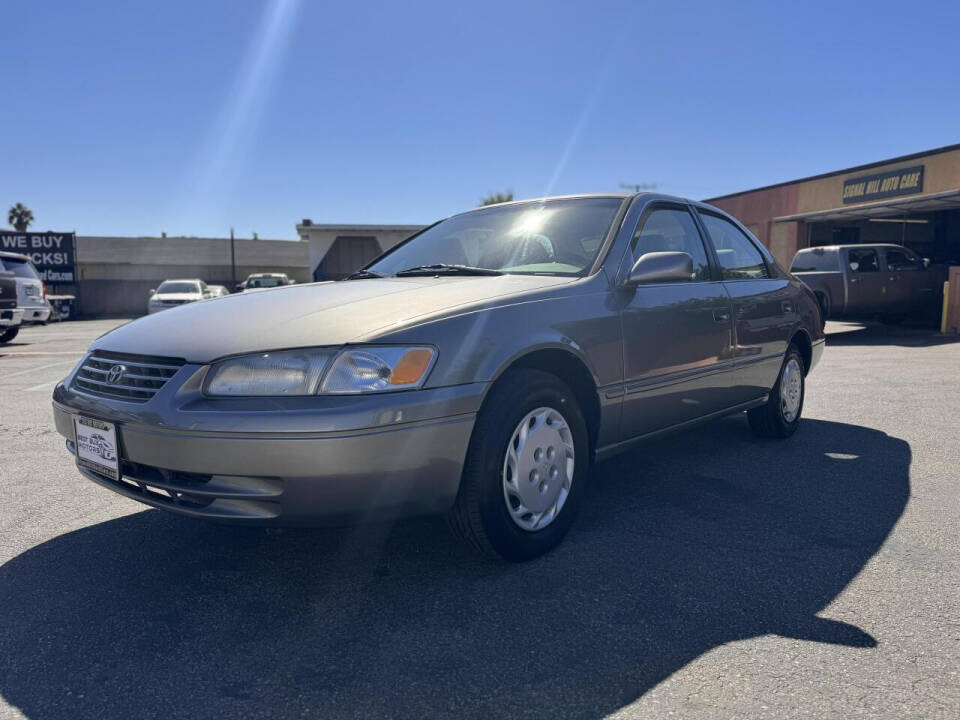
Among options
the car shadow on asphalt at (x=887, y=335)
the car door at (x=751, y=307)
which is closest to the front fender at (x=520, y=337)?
the car door at (x=751, y=307)

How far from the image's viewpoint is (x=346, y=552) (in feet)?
10.1

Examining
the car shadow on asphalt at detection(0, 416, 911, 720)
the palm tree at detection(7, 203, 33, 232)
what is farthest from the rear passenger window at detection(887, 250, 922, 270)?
the palm tree at detection(7, 203, 33, 232)

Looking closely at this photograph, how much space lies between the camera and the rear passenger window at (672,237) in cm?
376

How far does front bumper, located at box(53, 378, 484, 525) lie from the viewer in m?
2.35

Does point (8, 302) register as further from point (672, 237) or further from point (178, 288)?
point (672, 237)

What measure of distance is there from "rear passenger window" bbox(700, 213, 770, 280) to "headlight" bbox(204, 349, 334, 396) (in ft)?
9.24

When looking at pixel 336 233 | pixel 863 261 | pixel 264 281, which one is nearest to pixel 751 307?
pixel 863 261

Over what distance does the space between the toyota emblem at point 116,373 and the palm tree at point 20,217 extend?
64771 millimetres

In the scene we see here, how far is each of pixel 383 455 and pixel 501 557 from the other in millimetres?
732

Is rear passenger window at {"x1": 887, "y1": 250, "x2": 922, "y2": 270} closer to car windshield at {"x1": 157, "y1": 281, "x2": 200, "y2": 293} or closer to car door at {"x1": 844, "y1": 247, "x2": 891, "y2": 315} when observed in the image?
car door at {"x1": 844, "y1": 247, "x2": 891, "y2": 315}

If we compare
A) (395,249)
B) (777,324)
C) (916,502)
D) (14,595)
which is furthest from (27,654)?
(777,324)

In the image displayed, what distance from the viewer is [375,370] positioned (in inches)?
96.7

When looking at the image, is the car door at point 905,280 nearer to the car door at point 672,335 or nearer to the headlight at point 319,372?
the car door at point 672,335

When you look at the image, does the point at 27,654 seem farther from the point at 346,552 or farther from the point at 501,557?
the point at 501,557
